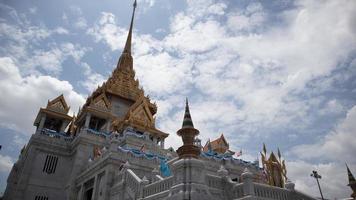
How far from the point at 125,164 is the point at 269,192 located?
10186mm

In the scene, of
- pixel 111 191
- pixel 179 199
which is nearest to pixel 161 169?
pixel 111 191

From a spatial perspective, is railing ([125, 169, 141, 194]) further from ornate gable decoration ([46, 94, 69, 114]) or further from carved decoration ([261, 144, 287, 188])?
ornate gable decoration ([46, 94, 69, 114])

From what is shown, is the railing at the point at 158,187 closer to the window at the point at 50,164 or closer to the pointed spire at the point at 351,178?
the pointed spire at the point at 351,178

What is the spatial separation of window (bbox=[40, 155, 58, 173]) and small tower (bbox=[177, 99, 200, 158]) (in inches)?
910

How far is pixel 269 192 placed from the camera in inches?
553

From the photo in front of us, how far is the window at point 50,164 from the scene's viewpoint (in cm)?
3099

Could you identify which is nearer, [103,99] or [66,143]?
[66,143]

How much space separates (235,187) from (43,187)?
77.8 ft

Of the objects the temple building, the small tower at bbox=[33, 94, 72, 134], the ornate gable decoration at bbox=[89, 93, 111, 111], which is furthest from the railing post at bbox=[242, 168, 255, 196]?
the small tower at bbox=[33, 94, 72, 134]

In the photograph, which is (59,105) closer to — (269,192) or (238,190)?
(238,190)

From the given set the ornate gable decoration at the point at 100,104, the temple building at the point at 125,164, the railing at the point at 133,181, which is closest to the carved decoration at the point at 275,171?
the temple building at the point at 125,164

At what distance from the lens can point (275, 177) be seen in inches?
1075

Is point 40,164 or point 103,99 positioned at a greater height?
point 103,99

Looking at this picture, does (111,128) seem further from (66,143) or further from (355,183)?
(355,183)
